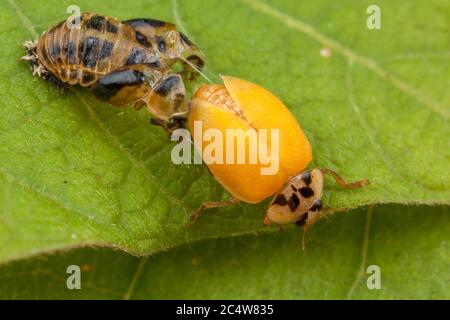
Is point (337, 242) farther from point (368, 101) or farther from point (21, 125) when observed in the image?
point (21, 125)

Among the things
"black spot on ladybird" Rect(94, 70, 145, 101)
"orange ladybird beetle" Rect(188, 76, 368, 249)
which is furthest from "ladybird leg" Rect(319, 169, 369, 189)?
"black spot on ladybird" Rect(94, 70, 145, 101)

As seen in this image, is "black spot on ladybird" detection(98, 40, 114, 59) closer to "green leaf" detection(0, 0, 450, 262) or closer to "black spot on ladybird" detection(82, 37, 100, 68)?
"black spot on ladybird" detection(82, 37, 100, 68)

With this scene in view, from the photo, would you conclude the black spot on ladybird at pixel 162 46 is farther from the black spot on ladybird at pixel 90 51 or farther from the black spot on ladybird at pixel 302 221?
the black spot on ladybird at pixel 302 221

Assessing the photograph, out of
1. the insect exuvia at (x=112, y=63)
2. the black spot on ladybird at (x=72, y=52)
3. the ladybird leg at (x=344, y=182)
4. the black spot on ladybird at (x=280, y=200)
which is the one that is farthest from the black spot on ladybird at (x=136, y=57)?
the ladybird leg at (x=344, y=182)

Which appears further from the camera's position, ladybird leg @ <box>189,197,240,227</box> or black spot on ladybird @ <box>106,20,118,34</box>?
ladybird leg @ <box>189,197,240,227</box>
